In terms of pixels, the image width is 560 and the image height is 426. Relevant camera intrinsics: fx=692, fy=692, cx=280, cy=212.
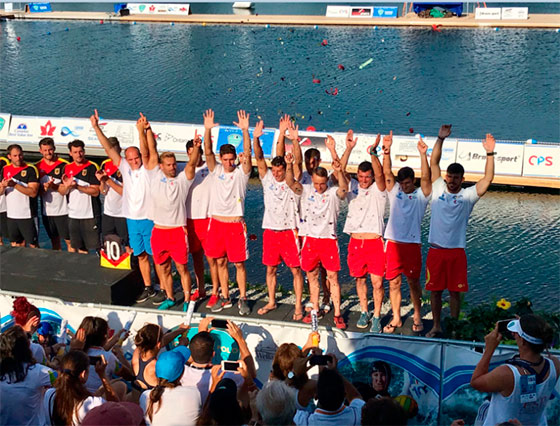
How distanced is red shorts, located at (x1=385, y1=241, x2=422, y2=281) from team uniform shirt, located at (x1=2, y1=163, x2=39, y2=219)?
5408 millimetres

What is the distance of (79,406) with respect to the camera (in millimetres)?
5086

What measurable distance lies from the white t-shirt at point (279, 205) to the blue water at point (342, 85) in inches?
120

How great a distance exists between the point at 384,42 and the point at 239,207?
3232 cm

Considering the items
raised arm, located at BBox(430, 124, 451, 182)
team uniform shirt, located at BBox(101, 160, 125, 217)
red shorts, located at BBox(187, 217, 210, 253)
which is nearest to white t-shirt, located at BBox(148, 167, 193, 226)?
red shorts, located at BBox(187, 217, 210, 253)

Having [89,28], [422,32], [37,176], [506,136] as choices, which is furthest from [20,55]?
[37,176]

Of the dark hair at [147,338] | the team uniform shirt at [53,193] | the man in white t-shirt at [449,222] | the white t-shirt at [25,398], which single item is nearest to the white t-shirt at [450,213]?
the man in white t-shirt at [449,222]

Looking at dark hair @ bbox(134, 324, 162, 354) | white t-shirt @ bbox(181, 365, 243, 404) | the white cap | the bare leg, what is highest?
the white cap

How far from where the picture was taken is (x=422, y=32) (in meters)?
41.9

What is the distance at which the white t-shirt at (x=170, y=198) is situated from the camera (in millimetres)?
8875

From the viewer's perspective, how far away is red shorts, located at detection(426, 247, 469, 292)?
7.96 m

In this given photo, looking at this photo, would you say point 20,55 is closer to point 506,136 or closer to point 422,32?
point 422,32

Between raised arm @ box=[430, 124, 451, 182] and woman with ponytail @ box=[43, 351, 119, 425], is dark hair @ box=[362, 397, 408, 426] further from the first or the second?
raised arm @ box=[430, 124, 451, 182]

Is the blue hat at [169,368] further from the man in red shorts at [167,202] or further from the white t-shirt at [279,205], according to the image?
the man in red shorts at [167,202]

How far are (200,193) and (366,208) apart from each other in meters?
2.27
